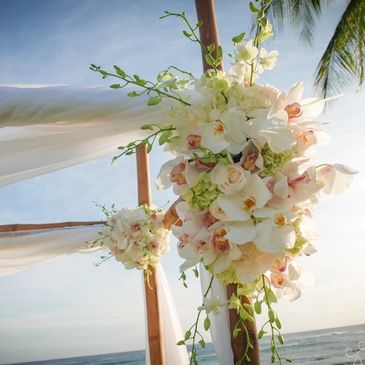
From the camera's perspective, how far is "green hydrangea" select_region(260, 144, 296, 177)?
87 centimetres

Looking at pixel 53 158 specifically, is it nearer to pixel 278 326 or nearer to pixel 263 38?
pixel 263 38

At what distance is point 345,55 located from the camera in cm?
603

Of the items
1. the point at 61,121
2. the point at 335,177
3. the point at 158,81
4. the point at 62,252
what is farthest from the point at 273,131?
the point at 62,252

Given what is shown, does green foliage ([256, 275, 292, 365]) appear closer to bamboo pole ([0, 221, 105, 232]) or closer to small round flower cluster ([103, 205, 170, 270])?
small round flower cluster ([103, 205, 170, 270])

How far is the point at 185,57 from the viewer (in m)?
2.61

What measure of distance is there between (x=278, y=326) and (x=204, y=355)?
93.1 feet

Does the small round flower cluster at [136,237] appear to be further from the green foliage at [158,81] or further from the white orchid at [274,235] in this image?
the white orchid at [274,235]

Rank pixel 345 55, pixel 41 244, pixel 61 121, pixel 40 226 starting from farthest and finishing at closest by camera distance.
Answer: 1. pixel 345 55
2. pixel 40 226
3. pixel 41 244
4. pixel 61 121

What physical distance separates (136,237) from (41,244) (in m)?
1.29

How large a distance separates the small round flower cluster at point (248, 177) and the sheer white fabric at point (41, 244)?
246 cm

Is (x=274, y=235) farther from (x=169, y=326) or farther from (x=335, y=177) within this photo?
(x=169, y=326)

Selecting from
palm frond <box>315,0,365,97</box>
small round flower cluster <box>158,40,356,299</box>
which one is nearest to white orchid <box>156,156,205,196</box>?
small round flower cluster <box>158,40,356,299</box>

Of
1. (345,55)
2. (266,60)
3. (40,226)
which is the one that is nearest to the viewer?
(266,60)

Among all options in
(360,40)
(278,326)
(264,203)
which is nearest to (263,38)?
(264,203)
